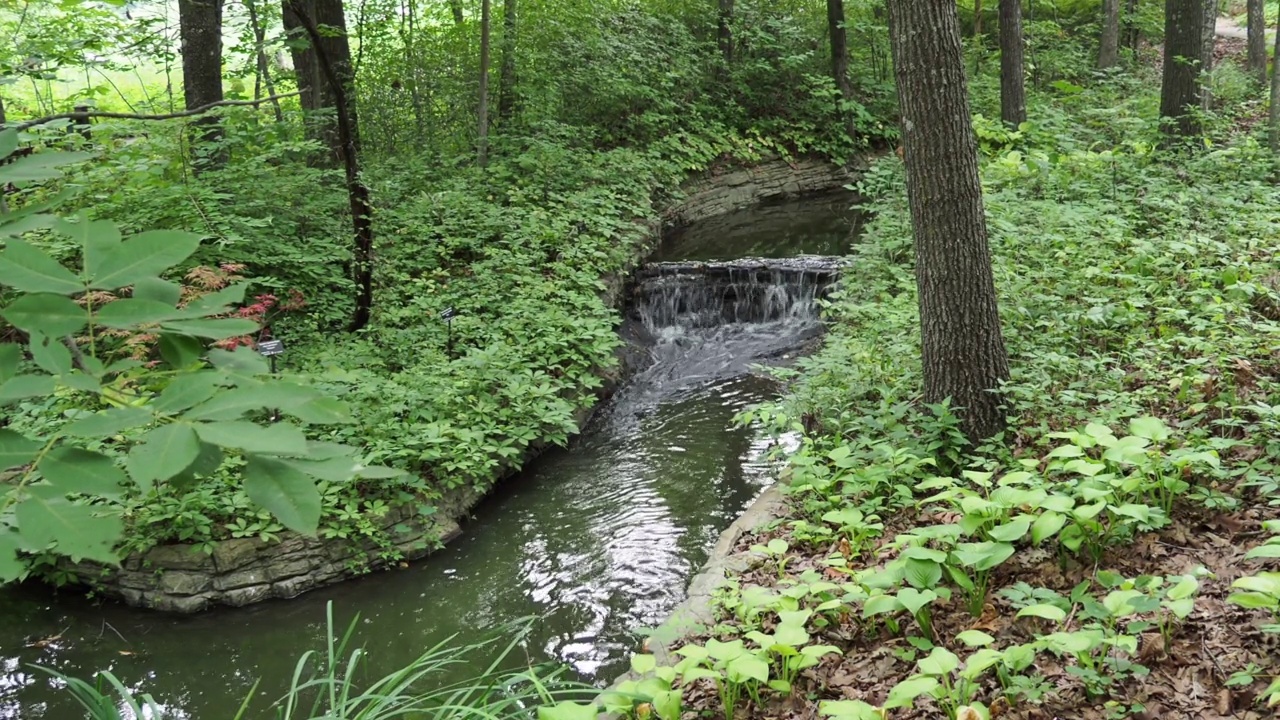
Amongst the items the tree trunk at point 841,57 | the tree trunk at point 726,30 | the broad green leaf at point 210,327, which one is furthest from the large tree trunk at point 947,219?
the tree trunk at point 726,30

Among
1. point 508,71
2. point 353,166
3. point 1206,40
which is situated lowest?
point 353,166

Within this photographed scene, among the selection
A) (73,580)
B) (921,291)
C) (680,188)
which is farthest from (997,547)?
(680,188)

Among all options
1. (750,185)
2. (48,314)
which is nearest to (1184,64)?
(750,185)

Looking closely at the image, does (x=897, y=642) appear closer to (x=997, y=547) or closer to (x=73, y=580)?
(x=997, y=547)

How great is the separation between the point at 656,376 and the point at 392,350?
3.01 meters

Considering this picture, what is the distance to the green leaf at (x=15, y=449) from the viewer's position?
3.04ft

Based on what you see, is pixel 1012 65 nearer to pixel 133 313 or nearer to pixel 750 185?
pixel 750 185

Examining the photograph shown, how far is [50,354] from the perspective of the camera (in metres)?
0.99

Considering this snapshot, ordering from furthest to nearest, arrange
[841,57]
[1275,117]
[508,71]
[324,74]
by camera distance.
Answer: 1. [841,57]
2. [508,71]
3. [1275,117]
4. [324,74]

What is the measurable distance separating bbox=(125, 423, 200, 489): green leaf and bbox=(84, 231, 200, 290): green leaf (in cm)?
21

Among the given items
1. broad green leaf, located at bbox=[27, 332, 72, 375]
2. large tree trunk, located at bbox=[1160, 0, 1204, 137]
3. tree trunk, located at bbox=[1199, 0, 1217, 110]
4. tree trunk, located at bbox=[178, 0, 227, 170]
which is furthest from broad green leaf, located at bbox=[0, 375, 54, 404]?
tree trunk, located at bbox=[1199, 0, 1217, 110]

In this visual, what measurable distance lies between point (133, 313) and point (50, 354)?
0.10 metres

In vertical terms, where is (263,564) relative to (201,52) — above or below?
below

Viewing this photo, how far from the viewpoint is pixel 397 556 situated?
5707 mm
